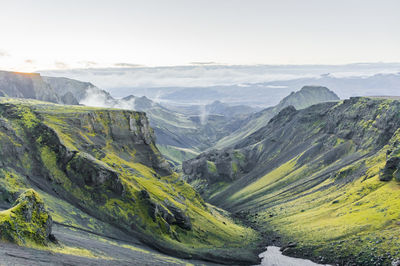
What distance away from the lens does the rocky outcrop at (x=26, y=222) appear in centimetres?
6662

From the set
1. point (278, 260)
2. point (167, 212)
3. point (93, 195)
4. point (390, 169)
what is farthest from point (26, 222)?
point (390, 169)

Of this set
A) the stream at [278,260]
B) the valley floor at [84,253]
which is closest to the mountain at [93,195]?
the valley floor at [84,253]

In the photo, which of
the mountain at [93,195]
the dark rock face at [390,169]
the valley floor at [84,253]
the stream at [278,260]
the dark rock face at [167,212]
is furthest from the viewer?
the dark rock face at [390,169]

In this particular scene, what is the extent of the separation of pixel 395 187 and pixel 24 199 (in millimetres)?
185896

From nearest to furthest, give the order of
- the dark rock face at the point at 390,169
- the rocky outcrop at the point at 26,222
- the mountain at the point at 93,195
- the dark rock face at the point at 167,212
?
the rocky outcrop at the point at 26,222, the mountain at the point at 93,195, the dark rock face at the point at 167,212, the dark rock face at the point at 390,169

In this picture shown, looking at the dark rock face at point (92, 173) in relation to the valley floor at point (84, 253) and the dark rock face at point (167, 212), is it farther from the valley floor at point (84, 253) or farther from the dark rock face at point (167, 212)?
the valley floor at point (84, 253)

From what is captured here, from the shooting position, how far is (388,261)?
4579 inches

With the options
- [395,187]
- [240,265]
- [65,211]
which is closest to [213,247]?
[240,265]

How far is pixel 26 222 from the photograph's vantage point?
72438 millimetres

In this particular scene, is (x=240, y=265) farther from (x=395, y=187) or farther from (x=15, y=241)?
(x=395, y=187)

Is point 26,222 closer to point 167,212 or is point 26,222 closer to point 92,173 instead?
point 92,173

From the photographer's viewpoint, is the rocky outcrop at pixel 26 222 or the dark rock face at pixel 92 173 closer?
the rocky outcrop at pixel 26 222

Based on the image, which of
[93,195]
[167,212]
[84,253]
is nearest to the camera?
[84,253]

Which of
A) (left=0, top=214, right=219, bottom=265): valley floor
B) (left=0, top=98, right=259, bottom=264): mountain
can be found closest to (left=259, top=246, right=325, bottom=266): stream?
(left=0, top=98, right=259, bottom=264): mountain
